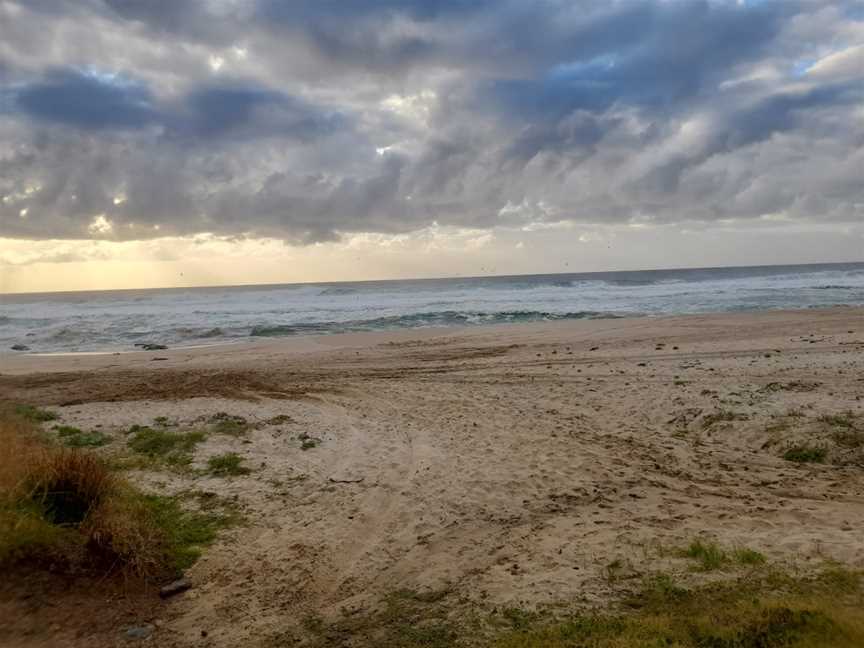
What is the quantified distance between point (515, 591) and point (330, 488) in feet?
10.1

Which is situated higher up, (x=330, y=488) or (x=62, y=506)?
(x=62, y=506)

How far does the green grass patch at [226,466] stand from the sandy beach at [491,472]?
144 mm

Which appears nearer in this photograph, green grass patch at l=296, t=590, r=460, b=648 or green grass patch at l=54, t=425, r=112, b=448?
green grass patch at l=296, t=590, r=460, b=648

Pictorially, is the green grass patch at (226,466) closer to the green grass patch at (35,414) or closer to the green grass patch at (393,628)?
the green grass patch at (393,628)

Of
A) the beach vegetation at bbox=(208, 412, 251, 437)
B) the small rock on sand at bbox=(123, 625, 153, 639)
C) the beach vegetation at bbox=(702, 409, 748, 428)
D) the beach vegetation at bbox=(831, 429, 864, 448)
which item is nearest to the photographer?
the small rock on sand at bbox=(123, 625, 153, 639)

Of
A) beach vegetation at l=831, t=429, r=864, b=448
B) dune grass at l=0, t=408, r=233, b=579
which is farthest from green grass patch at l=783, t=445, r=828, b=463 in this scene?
dune grass at l=0, t=408, r=233, b=579

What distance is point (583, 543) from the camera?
5.08 meters

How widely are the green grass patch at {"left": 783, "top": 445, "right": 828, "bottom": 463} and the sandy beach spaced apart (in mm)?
99

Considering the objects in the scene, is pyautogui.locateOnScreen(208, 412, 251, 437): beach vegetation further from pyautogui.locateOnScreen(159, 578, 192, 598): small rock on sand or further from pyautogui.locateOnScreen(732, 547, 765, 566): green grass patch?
pyautogui.locateOnScreen(732, 547, 765, 566): green grass patch

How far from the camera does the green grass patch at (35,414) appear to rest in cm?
1020

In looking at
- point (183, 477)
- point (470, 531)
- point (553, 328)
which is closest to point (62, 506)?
point (183, 477)

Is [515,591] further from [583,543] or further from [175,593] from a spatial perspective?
[175,593]

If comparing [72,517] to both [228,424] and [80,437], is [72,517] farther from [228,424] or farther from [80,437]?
[228,424]

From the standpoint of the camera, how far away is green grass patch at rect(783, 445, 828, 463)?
23.3 feet
